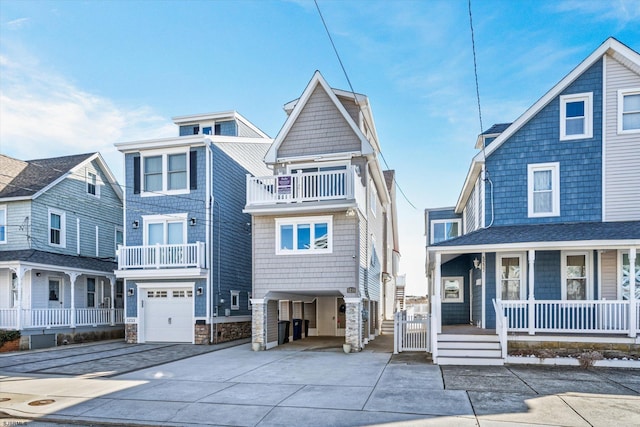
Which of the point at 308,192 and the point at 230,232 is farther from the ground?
the point at 308,192

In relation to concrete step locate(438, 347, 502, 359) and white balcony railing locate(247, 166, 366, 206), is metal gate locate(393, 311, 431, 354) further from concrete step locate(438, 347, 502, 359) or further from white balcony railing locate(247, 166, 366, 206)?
white balcony railing locate(247, 166, 366, 206)

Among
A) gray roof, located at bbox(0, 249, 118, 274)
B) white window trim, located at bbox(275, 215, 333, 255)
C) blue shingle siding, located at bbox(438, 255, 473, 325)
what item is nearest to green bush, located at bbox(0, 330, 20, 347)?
gray roof, located at bbox(0, 249, 118, 274)

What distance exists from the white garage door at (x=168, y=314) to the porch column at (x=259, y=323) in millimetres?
3824

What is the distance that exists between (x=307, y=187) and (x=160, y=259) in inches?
279

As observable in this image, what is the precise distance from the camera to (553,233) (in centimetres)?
1294

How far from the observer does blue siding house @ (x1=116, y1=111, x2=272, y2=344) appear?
18234 millimetres

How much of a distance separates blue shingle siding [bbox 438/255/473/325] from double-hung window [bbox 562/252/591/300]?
458 centimetres

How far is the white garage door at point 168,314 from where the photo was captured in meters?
18.7

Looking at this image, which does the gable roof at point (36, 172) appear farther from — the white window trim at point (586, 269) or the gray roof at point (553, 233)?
the white window trim at point (586, 269)

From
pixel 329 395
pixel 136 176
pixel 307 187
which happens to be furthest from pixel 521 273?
pixel 136 176

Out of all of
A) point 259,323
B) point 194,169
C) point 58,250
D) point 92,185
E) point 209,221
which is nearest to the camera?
point 259,323

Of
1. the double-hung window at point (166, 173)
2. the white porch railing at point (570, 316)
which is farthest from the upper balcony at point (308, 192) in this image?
the white porch railing at point (570, 316)

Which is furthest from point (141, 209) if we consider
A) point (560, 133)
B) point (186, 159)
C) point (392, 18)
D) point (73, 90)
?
point (560, 133)

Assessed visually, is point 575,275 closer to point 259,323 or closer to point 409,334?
point 409,334
